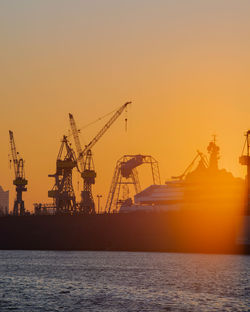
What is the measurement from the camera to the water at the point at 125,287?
97.4 meters

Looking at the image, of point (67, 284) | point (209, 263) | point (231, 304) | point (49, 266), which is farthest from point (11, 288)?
point (209, 263)

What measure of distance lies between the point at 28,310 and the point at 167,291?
26.9 meters

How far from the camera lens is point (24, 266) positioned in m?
164

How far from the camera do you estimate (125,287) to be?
387 feet

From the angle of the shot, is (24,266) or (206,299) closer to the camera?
(206,299)

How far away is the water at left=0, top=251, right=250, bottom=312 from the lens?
319ft

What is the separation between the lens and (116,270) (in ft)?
496

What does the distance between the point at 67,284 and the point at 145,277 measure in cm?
1740

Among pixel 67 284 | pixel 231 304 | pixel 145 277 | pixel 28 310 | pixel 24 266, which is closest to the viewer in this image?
pixel 28 310

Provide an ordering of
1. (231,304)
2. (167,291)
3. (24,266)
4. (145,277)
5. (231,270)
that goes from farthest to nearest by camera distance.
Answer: (24,266)
(231,270)
(145,277)
(167,291)
(231,304)

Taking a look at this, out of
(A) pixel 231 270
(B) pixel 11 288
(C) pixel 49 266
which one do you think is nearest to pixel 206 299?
(B) pixel 11 288

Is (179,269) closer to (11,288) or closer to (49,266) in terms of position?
(49,266)

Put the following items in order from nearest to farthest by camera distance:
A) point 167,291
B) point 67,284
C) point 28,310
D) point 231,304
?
point 28,310 < point 231,304 < point 167,291 < point 67,284

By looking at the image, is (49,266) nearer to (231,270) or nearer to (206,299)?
(231,270)
